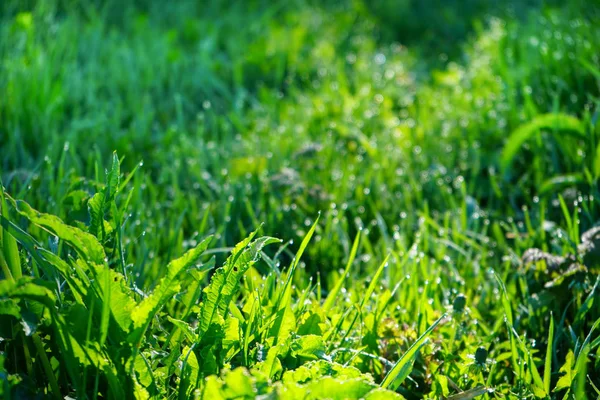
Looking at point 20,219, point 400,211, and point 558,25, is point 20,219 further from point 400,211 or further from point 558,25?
point 558,25

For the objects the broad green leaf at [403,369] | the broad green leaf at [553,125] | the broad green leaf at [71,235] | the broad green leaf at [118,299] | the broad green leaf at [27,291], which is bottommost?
the broad green leaf at [403,369]

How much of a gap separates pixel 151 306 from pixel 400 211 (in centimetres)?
143

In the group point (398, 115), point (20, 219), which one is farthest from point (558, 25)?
point (20, 219)

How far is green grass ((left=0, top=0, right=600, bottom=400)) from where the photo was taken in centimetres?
140

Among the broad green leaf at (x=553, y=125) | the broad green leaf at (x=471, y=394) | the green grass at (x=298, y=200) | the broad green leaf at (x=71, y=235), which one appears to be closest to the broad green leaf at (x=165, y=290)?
Result: the green grass at (x=298, y=200)

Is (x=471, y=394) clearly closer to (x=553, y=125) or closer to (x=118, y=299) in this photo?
(x=118, y=299)

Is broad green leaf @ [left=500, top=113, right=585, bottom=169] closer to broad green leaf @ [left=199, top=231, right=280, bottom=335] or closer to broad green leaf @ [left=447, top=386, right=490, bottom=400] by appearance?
broad green leaf @ [left=447, top=386, right=490, bottom=400]

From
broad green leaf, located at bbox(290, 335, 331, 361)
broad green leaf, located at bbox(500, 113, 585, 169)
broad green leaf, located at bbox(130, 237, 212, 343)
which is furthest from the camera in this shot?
broad green leaf, located at bbox(500, 113, 585, 169)

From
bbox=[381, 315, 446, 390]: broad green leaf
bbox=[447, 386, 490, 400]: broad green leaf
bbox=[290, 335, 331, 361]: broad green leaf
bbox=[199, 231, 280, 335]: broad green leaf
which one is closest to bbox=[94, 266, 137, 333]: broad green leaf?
bbox=[199, 231, 280, 335]: broad green leaf

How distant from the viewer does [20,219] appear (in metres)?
1.91

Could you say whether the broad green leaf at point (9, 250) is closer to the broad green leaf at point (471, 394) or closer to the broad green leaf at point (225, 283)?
the broad green leaf at point (225, 283)

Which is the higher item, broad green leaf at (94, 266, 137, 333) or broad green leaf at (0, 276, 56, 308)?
broad green leaf at (0, 276, 56, 308)

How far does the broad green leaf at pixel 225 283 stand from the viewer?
4.68 ft

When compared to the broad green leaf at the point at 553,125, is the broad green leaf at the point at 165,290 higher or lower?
lower
